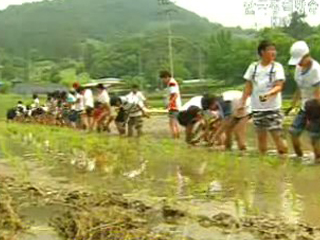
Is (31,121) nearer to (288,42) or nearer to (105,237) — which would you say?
(105,237)

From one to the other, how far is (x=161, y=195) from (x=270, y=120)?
3243 millimetres

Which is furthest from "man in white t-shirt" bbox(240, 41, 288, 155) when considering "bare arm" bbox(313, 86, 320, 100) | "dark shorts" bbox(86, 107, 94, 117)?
"dark shorts" bbox(86, 107, 94, 117)

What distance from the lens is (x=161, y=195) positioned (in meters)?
5.89

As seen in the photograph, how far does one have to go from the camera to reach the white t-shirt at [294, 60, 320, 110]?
830cm

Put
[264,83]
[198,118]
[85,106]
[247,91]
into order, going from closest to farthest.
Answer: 1. [264,83]
2. [247,91]
3. [198,118]
4. [85,106]

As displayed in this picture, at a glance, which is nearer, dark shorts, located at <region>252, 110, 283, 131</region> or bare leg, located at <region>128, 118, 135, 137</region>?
dark shorts, located at <region>252, 110, 283, 131</region>

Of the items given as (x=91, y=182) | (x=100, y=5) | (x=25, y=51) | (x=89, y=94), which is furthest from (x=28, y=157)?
(x=100, y=5)

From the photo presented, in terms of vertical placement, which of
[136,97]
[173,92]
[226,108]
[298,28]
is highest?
[298,28]

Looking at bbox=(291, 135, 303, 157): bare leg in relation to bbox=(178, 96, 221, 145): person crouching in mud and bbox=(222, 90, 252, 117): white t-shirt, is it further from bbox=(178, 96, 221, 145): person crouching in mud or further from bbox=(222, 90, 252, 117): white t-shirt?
bbox=(178, 96, 221, 145): person crouching in mud

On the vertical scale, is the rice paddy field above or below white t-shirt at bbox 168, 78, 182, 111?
below

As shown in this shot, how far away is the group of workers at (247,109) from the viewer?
8352 millimetres

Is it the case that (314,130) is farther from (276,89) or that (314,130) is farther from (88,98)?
(88,98)

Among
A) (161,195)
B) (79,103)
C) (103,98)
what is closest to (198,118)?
(161,195)

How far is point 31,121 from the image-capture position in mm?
26562
